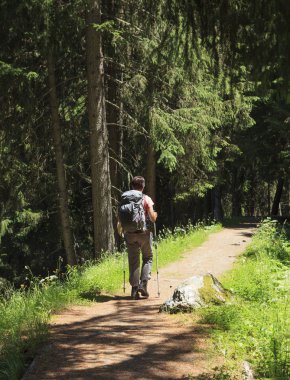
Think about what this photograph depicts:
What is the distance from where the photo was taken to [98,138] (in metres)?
12.1

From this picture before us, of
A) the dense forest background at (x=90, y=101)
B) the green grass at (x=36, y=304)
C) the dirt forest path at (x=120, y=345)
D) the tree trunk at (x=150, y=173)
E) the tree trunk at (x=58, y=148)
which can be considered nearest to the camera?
the dirt forest path at (x=120, y=345)

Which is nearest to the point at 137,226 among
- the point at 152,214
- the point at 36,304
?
the point at 152,214

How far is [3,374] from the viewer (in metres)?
4.82

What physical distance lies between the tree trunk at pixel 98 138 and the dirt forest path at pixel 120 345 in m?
3.86

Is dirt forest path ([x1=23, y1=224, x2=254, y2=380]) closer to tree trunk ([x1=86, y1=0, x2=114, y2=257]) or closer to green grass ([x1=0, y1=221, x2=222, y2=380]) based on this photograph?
green grass ([x1=0, y1=221, x2=222, y2=380])

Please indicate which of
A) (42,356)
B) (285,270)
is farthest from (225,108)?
(42,356)

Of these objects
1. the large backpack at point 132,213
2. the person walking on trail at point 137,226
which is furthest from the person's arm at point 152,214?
the large backpack at point 132,213

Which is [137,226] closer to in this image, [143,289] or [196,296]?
[143,289]

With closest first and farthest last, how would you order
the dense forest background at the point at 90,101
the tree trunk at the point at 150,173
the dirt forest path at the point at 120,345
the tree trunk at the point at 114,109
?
the dirt forest path at the point at 120,345
the dense forest background at the point at 90,101
the tree trunk at the point at 114,109
the tree trunk at the point at 150,173

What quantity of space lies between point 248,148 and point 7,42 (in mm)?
14973

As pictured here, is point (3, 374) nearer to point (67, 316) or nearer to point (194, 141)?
point (67, 316)

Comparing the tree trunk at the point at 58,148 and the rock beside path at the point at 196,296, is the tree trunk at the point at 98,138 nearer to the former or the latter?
the tree trunk at the point at 58,148

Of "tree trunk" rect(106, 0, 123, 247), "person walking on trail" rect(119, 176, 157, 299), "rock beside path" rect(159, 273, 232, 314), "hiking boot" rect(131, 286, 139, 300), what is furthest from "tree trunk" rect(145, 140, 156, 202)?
"rock beside path" rect(159, 273, 232, 314)

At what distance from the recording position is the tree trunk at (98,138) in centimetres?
1195
